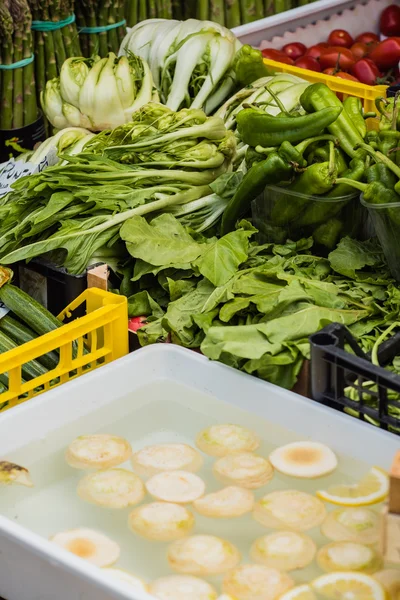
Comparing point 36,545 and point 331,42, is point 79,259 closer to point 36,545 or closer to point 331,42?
point 36,545

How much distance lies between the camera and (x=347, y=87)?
12.4ft

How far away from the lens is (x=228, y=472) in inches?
81.7

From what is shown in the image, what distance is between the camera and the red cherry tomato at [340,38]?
16.8ft

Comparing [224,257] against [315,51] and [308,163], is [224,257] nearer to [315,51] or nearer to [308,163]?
[308,163]

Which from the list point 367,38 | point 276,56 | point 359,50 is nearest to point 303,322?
point 276,56

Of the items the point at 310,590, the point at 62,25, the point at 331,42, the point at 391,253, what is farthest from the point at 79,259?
the point at 331,42

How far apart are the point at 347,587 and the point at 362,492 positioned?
31 cm

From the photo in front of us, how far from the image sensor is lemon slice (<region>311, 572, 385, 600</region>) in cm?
168

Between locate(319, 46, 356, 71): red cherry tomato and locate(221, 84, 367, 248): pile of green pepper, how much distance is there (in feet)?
6.84

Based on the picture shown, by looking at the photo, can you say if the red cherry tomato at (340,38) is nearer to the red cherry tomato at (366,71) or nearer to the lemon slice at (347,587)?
the red cherry tomato at (366,71)

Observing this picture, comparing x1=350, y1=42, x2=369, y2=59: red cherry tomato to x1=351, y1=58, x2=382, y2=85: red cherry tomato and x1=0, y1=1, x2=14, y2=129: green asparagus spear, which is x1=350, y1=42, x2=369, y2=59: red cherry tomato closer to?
x1=351, y1=58, x2=382, y2=85: red cherry tomato

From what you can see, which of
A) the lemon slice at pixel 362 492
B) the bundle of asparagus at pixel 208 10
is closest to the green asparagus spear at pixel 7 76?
the bundle of asparagus at pixel 208 10

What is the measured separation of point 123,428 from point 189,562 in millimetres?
553

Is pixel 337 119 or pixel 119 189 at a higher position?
pixel 337 119
